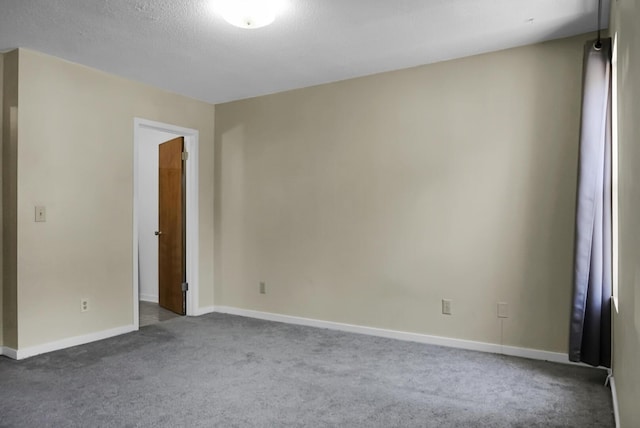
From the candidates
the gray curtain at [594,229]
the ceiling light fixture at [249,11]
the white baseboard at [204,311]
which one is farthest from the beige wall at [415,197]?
the ceiling light fixture at [249,11]

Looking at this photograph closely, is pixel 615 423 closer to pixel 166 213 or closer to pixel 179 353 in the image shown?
pixel 179 353

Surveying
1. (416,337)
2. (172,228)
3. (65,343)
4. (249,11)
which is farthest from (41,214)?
(416,337)

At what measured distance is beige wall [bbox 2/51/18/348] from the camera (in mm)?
3373

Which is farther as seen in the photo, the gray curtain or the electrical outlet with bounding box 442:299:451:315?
the electrical outlet with bounding box 442:299:451:315

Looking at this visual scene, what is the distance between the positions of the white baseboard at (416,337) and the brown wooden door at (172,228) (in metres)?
0.62

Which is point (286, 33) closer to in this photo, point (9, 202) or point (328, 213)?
point (328, 213)

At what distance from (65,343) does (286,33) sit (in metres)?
3.02

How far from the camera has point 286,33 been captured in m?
3.10

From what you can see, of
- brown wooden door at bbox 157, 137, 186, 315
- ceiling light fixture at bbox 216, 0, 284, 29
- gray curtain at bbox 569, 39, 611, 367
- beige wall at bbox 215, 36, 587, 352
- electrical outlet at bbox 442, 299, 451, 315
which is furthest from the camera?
brown wooden door at bbox 157, 137, 186, 315

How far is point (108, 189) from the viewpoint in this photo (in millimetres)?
3992

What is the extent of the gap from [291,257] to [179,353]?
1469mm

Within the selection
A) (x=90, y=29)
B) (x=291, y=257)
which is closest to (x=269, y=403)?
(x=291, y=257)

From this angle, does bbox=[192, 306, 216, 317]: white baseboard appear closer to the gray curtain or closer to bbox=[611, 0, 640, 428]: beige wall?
the gray curtain

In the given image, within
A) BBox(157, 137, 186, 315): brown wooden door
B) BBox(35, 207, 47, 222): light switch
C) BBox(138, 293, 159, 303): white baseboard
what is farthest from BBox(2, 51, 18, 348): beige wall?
BBox(138, 293, 159, 303): white baseboard
